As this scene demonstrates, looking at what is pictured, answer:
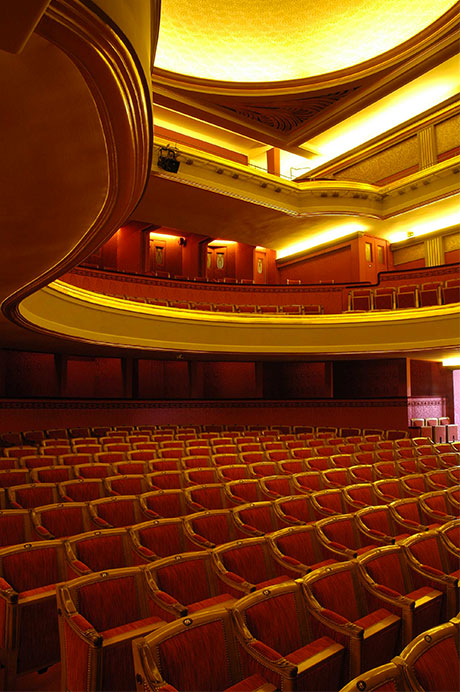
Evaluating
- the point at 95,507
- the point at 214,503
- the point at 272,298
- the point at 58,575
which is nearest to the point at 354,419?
the point at 272,298

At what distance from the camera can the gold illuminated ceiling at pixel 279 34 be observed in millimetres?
10391

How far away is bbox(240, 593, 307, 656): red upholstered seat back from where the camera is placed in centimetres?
201

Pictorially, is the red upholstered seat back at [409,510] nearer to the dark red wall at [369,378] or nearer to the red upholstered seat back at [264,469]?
the red upholstered seat back at [264,469]

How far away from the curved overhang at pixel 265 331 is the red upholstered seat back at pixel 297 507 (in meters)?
5.09

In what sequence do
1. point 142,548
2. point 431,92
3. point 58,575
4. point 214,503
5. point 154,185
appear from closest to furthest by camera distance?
point 58,575 < point 142,548 < point 214,503 < point 154,185 < point 431,92

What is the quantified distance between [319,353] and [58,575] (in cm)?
831

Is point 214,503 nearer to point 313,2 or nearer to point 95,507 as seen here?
point 95,507

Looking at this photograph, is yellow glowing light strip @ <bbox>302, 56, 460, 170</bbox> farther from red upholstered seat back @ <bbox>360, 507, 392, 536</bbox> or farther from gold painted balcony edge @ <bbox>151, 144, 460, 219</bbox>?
red upholstered seat back @ <bbox>360, 507, 392, 536</bbox>

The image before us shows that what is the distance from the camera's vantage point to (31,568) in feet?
8.52

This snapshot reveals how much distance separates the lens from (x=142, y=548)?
2.91 meters

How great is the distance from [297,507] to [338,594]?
1.62 meters

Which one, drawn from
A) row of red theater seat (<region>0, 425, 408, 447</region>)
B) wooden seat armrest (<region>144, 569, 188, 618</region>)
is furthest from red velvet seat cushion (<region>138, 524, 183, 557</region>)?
row of red theater seat (<region>0, 425, 408, 447</region>)

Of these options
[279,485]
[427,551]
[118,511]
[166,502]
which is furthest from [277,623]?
[279,485]

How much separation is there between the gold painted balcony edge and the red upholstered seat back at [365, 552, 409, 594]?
9.55 m
